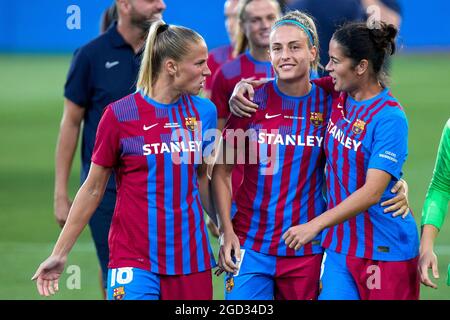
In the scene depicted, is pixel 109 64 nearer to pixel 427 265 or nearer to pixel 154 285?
pixel 154 285

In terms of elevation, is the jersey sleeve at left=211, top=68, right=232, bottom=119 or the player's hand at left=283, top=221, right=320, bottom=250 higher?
the jersey sleeve at left=211, top=68, right=232, bottom=119

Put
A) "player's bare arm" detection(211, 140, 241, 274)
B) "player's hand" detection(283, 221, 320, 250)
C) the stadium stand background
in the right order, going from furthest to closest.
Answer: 1. the stadium stand background
2. "player's bare arm" detection(211, 140, 241, 274)
3. "player's hand" detection(283, 221, 320, 250)

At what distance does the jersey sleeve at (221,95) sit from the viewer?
22.0ft

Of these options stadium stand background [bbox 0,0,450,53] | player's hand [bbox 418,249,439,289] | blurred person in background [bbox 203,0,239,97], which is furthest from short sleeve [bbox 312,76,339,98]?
stadium stand background [bbox 0,0,450,53]

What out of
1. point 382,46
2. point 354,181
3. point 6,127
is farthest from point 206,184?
point 6,127

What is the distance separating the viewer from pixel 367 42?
4973mm

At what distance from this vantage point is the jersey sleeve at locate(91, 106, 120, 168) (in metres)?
4.75

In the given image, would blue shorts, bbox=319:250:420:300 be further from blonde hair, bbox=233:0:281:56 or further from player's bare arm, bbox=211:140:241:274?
blonde hair, bbox=233:0:281:56

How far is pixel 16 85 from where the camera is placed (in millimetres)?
27953

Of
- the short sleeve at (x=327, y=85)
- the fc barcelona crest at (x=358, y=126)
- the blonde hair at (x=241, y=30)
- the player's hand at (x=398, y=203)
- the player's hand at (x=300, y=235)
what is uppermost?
the blonde hair at (x=241, y=30)

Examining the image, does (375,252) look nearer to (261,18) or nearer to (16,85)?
(261,18)

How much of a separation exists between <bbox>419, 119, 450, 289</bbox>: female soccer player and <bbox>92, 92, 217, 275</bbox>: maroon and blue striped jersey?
102 centimetres

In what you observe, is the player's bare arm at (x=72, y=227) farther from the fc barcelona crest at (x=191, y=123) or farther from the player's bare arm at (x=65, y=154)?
the player's bare arm at (x=65, y=154)

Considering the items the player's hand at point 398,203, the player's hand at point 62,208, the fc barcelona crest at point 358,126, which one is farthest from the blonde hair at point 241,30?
the player's hand at point 398,203
